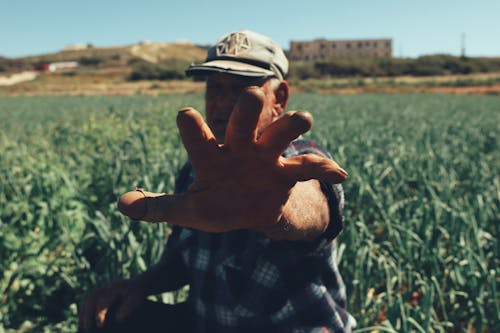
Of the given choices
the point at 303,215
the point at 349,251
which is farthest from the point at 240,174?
the point at 349,251

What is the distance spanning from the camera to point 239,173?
2.84ft

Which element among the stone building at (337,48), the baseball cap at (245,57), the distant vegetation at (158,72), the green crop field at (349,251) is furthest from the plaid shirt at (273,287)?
the stone building at (337,48)

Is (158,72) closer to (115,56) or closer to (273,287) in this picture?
(115,56)

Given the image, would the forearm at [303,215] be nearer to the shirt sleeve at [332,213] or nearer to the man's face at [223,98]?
the shirt sleeve at [332,213]

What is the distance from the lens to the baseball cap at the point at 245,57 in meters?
1.57

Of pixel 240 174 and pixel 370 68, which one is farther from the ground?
pixel 370 68

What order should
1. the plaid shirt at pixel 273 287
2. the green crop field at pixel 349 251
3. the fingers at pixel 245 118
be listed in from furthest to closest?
the green crop field at pixel 349 251
the plaid shirt at pixel 273 287
the fingers at pixel 245 118

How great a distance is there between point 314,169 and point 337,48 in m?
122

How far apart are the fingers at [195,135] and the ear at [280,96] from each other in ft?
3.17

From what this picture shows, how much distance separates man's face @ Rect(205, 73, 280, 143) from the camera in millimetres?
1559

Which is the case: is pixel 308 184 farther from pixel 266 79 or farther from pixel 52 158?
pixel 52 158

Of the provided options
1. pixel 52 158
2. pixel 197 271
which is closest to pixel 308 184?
pixel 197 271

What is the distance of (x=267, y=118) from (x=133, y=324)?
3.70ft

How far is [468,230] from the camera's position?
2.89 meters
